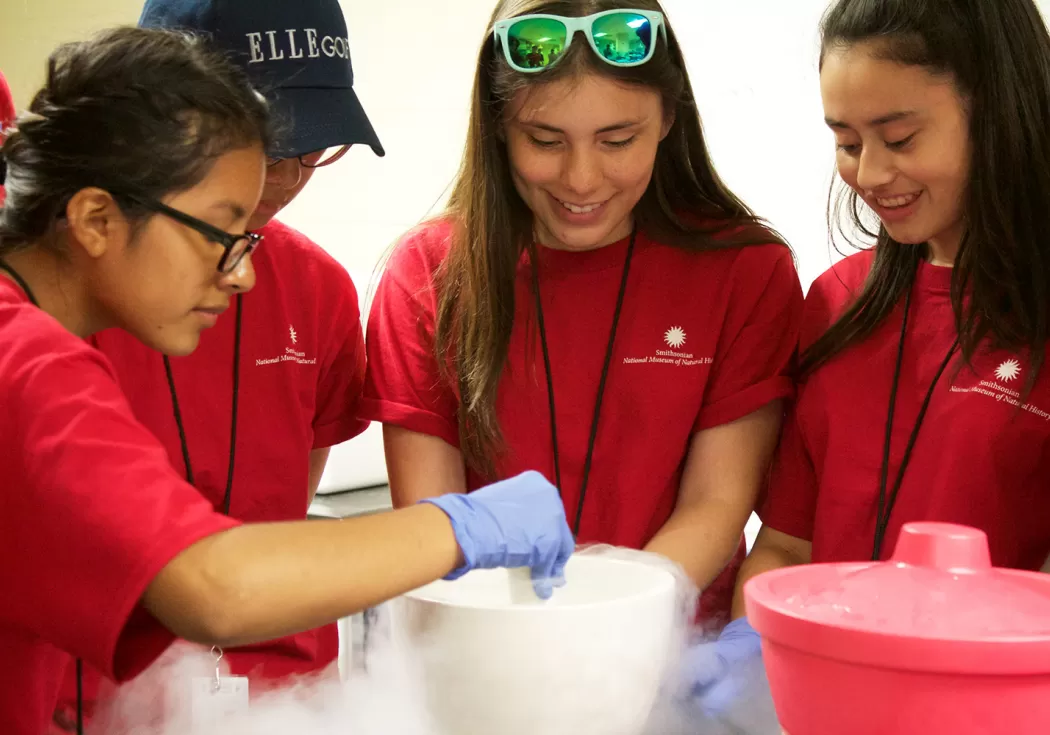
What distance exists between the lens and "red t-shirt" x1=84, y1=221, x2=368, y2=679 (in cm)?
160

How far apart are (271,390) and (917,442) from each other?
915 millimetres

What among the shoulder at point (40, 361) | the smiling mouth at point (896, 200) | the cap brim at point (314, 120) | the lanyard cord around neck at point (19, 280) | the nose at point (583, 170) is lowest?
the shoulder at point (40, 361)

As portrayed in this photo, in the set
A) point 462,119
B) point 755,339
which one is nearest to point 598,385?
point 755,339

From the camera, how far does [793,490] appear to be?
5.37 feet

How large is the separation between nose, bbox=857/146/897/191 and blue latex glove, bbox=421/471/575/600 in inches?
25.5

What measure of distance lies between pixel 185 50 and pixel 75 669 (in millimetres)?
768

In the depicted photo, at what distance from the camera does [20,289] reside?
110cm

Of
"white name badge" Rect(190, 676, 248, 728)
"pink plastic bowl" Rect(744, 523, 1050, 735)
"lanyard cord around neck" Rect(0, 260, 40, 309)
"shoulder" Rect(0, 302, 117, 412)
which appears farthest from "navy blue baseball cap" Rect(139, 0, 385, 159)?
"pink plastic bowl" Rect(744, 523, 1050, 735)

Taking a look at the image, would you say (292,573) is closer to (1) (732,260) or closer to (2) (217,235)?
(2) (217,235)

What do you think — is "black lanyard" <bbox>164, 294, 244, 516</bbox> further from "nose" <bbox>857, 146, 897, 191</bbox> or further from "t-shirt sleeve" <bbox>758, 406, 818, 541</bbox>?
"nose" <bbox>857, 146, 897, 191</bbox>

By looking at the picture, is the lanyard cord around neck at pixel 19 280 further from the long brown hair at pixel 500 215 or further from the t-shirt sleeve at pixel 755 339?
the t-shirt sleeve at pixel 755 339

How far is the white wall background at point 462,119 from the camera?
2557 mm

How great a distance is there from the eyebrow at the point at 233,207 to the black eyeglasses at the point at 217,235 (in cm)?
2

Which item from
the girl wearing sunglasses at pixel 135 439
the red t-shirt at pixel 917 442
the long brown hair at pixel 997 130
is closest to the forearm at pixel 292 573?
the girl wearing sunglasses at pixel 135 439
